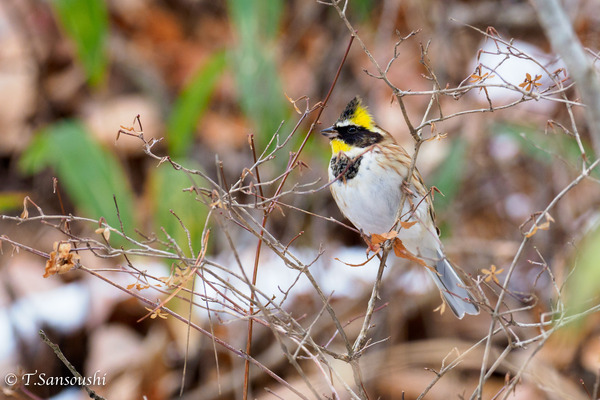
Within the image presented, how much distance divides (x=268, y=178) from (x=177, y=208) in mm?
1182

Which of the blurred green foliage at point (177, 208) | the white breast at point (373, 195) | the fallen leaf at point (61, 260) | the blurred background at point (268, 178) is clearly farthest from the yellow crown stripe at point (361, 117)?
the fallen leaf at point (61, 260)

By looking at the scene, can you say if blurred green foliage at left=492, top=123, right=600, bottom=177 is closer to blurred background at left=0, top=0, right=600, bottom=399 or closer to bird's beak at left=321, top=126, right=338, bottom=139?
blurred background at left=0, top=0, right=600, bottom=399

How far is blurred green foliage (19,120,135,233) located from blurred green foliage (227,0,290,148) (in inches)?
32.0

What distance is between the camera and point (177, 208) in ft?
12.0

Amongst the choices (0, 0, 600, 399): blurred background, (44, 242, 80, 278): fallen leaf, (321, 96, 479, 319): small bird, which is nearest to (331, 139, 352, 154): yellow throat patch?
(321, 96, 479, 319): small bird

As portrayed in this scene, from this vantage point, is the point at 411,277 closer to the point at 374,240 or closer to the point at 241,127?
the point at 241,127

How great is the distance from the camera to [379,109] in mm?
6086

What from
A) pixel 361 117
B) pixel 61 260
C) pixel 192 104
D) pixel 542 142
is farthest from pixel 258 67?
pixel 61 260

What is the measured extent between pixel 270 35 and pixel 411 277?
2.14 m

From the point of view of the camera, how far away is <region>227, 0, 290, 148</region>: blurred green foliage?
3.73 metres

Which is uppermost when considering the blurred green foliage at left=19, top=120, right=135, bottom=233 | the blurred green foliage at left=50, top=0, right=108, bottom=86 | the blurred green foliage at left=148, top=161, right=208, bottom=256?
the blurred green foliage at left=50, top=0, right=108, bottom=86

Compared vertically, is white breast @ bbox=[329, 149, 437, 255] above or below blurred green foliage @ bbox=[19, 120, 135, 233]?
below

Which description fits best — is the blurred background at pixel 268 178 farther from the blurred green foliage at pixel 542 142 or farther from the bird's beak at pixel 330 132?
the bird's beak at pixel 330 132

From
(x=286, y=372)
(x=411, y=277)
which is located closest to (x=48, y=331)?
(x=286, y=372)
